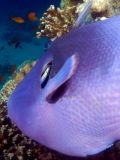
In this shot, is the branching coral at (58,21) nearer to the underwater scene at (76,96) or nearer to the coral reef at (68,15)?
the coral reef at (68,15)

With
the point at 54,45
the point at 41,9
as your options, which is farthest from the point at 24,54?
the point at 54,45

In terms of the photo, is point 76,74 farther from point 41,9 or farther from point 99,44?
point 41,9

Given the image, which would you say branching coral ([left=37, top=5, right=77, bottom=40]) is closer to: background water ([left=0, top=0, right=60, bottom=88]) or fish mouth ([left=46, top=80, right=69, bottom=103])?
fish mouth ([left=46, top=80, right=69, bottom=103])

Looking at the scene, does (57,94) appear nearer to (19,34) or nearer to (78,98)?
(78,98)

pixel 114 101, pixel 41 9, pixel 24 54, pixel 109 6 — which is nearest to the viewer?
pixel 114 101

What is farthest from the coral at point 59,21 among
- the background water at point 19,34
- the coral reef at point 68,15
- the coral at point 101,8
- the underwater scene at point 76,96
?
the background water at point 19,34

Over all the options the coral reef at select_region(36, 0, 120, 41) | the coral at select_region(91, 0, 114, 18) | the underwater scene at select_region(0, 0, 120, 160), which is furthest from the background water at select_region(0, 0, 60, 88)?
the underwater scene at select_region(0, 0, 120, 160)
